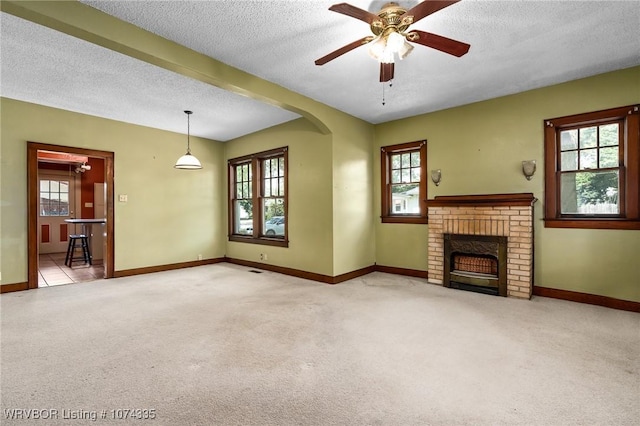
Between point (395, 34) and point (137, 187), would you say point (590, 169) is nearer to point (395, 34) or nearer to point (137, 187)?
point (395, 34)

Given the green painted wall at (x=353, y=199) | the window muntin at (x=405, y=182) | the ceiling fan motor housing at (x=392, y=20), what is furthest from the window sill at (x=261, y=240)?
the ceiling fan motor housing at (x=392, y=20)

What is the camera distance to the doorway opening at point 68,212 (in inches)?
177

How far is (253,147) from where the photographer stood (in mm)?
6160

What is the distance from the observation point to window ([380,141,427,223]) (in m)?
5.08

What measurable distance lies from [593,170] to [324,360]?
405 cm

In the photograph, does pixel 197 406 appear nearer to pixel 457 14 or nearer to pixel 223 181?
pixel 457 14

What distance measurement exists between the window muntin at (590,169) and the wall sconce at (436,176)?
1.54 m

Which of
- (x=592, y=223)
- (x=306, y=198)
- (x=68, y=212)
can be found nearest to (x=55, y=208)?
(x=68, y=212)

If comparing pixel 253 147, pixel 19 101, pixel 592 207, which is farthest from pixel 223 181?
pixel 592 207

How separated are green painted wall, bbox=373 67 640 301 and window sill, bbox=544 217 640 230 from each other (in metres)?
0.06

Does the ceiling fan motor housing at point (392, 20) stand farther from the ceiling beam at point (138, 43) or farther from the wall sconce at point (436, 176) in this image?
the wall sconce at point (436, 176)

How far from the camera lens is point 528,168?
13.0 ft

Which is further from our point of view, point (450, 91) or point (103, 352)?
point (450, 91)

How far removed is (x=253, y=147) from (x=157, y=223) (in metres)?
2.43
